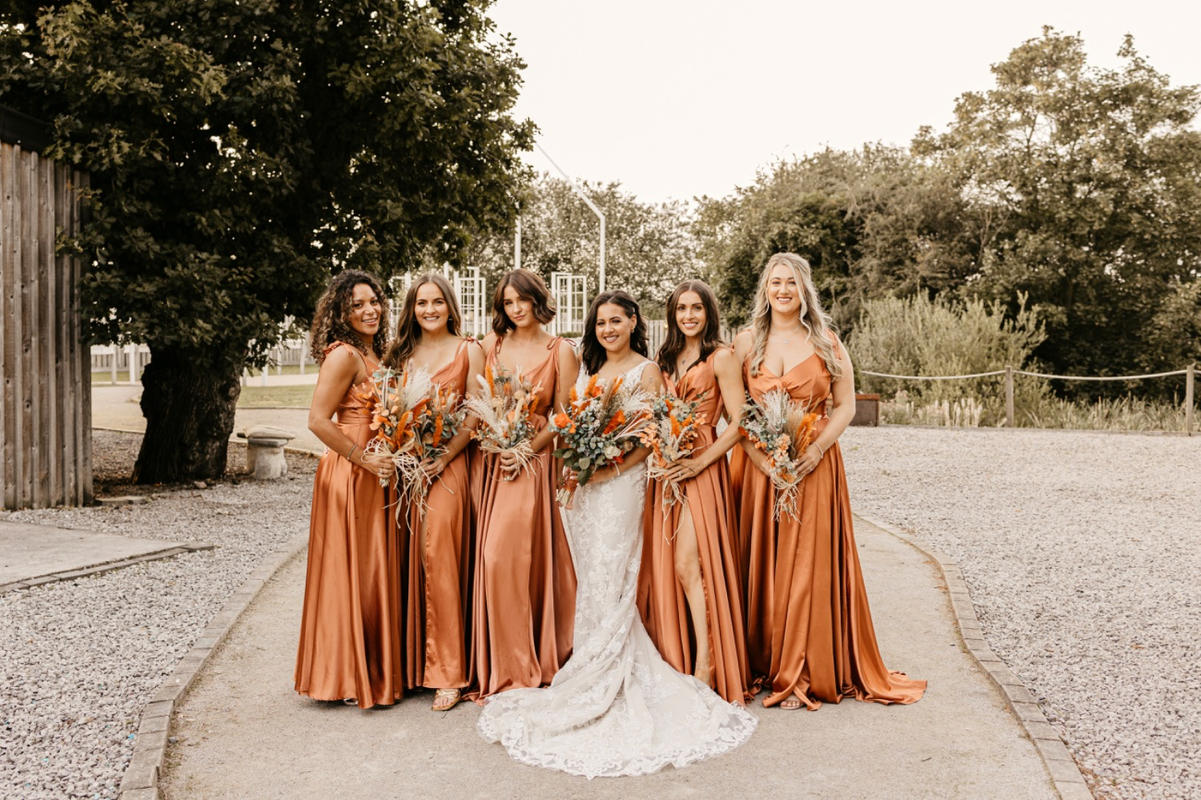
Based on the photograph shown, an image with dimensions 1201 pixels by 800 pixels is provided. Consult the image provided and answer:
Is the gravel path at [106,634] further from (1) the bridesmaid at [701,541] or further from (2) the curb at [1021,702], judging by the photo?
(2) the curb at [1021,702]

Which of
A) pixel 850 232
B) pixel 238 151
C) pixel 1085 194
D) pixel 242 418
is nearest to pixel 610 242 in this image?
pixel 850 232

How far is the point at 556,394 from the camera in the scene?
5.25m

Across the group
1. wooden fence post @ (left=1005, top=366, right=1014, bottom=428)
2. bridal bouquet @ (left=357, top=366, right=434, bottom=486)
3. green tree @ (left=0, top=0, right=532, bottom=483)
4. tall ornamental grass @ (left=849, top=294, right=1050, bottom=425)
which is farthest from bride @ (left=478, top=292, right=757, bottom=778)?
wooden fence post @ (left=1005, top=366, right=1014, bottom=428)

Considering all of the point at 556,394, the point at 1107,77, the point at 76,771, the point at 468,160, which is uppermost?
the point at 1107,77

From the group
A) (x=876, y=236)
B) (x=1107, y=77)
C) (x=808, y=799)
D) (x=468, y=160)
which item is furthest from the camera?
(x=876, y=236)

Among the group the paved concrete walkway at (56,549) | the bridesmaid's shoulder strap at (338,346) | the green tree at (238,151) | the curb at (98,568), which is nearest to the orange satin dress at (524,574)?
the bridesmaid's shoulder strap at (338,346)

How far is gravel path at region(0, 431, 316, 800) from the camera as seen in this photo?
434 cm

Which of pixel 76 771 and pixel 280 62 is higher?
pixel 280 62

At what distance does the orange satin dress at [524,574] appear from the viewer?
5008 millimetres

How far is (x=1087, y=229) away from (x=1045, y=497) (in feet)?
59.6

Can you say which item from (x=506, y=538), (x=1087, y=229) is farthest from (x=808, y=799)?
(x=1087, y=229)

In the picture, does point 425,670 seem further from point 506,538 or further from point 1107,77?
point 1107,77

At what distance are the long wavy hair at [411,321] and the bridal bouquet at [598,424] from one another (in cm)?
84

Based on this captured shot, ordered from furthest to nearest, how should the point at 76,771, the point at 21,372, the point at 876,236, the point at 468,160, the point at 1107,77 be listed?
1. the point at 876,236
2. the point at 1107,77
3. the point at 468,160
4. the point at 21,372
5. the point at 76,771
